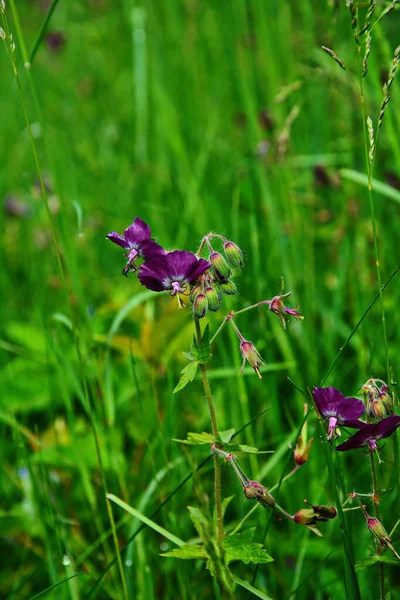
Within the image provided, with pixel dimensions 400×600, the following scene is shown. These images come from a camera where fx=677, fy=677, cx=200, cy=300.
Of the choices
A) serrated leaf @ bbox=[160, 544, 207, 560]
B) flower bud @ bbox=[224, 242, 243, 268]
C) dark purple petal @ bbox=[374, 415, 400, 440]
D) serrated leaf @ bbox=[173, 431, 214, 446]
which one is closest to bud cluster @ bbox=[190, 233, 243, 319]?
flower bud @ bbox=[224, 242, 243, 268]

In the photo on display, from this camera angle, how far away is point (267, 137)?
3.15 meters

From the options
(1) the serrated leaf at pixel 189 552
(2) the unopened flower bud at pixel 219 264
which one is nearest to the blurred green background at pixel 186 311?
(1) the serrated leaf at pixel 189 552

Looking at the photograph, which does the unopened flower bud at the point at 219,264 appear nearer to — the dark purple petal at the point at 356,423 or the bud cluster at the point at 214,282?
the bud cluster at the point at 214,282

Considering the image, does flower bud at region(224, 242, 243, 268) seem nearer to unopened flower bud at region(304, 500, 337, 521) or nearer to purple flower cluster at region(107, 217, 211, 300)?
purple flower cluster at region(107, 217, 211, 300)

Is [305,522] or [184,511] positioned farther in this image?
[184,511]

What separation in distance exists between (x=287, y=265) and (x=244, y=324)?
43 cm

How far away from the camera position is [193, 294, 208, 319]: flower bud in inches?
42.1

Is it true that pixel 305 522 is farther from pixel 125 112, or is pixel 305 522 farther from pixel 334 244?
pixel 125 112

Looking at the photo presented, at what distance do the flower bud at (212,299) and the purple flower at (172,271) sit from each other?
0.12 feet

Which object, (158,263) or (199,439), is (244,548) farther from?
(158,263)

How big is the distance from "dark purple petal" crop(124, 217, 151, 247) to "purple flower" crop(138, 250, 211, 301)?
40 mm

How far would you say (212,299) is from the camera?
1088 millimetres

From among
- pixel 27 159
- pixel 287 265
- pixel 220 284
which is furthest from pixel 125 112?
pixel 220 284

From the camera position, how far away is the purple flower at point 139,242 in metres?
1.09
